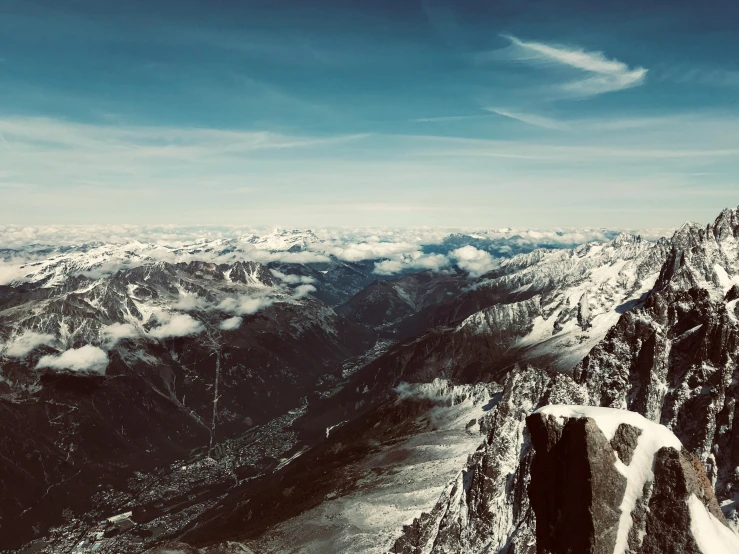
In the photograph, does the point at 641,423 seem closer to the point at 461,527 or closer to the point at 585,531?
the point at 585,531

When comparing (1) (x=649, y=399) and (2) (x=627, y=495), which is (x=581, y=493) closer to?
(2) (x=627, y=495)

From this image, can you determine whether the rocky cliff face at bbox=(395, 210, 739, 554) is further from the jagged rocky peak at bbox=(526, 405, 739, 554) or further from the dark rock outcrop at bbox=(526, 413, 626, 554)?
the jagged rocky peak at bbox=(526, 405, 739, 554)

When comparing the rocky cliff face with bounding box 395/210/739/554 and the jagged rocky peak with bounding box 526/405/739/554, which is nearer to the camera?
the jagged rocky peak with bounding box 526/405/739/554

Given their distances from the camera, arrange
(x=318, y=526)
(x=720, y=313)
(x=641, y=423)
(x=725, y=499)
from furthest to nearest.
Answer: (x=318, y=526)
(x=720, y=313)
(x=725, y=499)
(x=641, y=423)

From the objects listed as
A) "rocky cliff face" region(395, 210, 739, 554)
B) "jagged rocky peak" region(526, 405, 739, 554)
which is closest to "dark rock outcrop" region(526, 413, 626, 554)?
"jagged rocky peak" region(526, 405, 739, 554)

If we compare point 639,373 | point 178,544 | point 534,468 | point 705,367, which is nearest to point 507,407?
point 639,373

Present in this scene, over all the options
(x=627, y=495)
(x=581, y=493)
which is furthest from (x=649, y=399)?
(x=581, y=493)

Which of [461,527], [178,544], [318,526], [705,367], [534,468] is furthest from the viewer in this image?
[318,526]

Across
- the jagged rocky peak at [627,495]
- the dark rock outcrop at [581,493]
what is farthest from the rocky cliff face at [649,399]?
the jagged rocky peak at [627,495]
